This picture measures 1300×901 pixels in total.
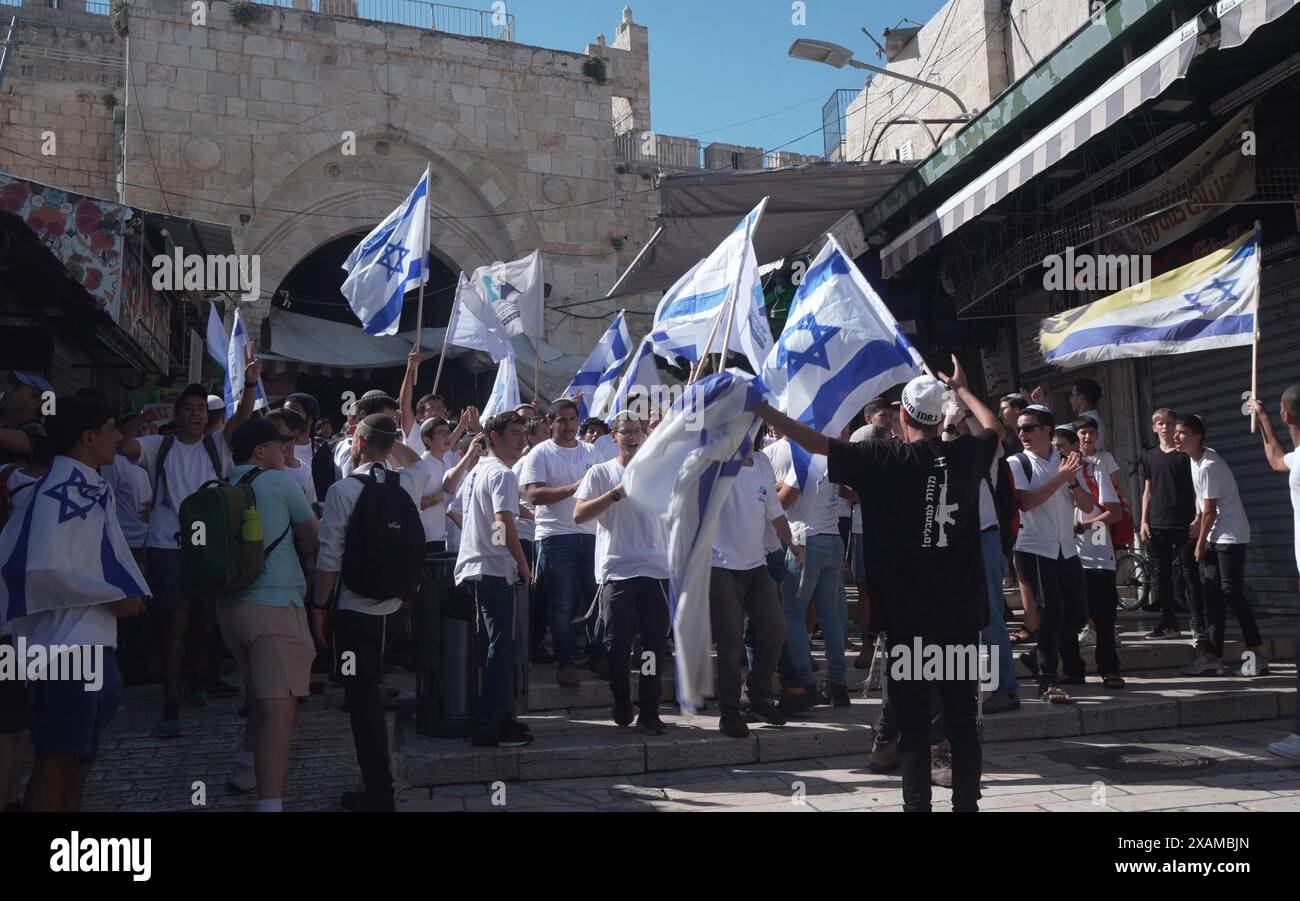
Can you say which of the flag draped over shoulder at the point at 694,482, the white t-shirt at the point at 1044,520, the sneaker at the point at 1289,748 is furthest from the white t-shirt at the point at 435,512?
the sneaker at the point at 1289,748

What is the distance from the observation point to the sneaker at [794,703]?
7.09 meters

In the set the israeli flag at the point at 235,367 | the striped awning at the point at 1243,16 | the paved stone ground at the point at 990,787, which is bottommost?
the paved stone ground at the point at 990,787

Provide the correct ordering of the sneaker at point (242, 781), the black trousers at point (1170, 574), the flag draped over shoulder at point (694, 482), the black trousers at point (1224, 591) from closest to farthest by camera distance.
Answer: the flag draped over shoulder at point (694, 482) < the sneaker at point (242, 781) < the black trousers at point (1224, 591) < the black trousers at point (1170, 574)

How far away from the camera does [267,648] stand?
4.81 metres

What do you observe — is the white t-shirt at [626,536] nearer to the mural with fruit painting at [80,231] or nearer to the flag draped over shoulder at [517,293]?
the flag draped over shoulder at [517,293]

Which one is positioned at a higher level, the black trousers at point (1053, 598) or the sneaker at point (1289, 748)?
the black trousers at point (1053, 598)

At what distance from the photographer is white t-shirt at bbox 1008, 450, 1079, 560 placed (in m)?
7.29

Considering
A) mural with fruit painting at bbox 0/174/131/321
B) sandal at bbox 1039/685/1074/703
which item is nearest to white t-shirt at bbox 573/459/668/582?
sandal at bbox 1039/685/1074/703

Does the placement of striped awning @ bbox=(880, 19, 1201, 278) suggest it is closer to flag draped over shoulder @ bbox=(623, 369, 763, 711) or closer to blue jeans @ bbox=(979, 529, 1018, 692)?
blue jeans @ bbox=(979, 529, 1018, 692)

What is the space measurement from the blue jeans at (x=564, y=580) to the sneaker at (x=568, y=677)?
0.04m

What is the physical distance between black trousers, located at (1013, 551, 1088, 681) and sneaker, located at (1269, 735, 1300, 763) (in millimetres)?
1502
